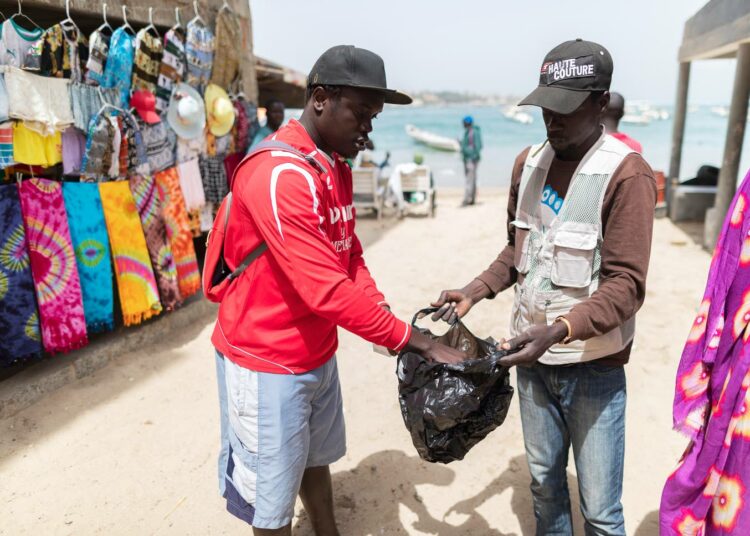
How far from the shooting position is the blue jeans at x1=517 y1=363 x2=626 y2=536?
201cm

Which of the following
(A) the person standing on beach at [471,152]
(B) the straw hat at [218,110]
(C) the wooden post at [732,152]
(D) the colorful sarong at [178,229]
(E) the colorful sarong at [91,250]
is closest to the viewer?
(E) the colorful sarong at [91,250]

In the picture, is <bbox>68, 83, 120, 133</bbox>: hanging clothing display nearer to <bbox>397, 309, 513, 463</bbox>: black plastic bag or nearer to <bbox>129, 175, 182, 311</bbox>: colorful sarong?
<bbox>129, 175, 182, 311</bbox>: colorful sarong

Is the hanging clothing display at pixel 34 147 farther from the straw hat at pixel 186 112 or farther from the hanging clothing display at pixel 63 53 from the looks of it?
the straw hat at pixel 186 112

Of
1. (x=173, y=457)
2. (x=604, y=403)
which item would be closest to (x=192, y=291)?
(x=173, y=457)

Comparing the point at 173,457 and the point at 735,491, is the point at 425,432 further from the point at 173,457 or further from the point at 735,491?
the point at 173,457

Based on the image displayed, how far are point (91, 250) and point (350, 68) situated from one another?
3373mm

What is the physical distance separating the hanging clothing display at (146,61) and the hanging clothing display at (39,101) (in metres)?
0.72

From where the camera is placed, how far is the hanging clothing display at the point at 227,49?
561 centimetres

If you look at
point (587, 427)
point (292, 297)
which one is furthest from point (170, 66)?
point (587, 427)

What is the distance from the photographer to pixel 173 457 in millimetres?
3486

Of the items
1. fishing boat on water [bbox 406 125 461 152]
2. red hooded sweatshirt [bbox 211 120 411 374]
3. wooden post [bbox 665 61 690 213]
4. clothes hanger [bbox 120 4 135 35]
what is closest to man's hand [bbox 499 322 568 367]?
red hooded sweatshirt [bbox 211 120 411 374]

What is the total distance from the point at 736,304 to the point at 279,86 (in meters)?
8.75

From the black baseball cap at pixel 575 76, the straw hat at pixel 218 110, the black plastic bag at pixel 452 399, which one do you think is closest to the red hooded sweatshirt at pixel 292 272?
the black plastic bag at pixel 452 399

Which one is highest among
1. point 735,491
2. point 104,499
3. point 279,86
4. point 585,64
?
point 279,86
